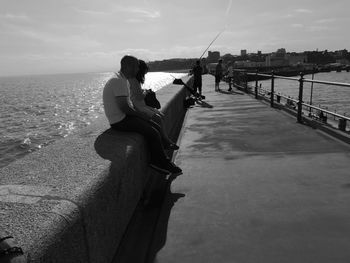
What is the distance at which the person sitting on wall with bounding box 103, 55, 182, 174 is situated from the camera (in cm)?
443

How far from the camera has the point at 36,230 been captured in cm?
183

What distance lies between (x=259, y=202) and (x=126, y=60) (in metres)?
2.32

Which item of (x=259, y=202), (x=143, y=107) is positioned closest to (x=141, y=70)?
(x=143, y=107)

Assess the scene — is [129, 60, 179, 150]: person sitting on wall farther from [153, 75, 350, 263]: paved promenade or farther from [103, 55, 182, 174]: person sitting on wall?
[103, 55, 182, 174]: person sitting on wall

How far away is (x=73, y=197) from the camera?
7.54 feet

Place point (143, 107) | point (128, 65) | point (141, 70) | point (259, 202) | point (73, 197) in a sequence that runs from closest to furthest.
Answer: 1. point (73, 197)
2. point (259, 202)
3. point (128, 65)
4. point (143, 107)
5. point (141, 70)

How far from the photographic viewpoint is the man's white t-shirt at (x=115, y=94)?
4410 millimetres

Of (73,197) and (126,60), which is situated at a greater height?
(126,60)

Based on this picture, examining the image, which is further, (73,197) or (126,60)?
(126,60)

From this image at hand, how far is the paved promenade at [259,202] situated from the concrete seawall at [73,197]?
57 cm

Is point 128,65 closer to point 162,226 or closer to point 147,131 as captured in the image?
point 147,131

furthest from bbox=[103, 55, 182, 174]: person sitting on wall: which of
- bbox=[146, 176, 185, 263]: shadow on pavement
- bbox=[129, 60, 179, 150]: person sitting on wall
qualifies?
bbox=[129, 60, 179, 150]: person sitting on wall

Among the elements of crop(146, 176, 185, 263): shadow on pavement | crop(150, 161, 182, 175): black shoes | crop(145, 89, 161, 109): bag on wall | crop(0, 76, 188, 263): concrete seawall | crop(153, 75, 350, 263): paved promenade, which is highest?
crop(145, 89, 161, 109): bag on wall

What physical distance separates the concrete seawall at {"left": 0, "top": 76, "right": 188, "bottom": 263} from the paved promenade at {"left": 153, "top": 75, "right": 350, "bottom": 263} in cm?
57
